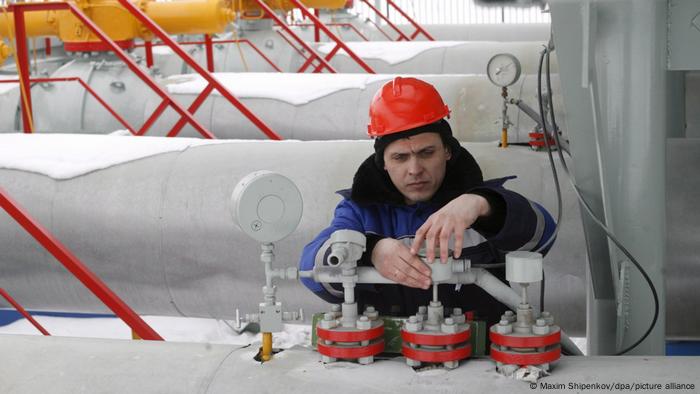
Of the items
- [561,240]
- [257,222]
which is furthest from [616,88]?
[561,240]

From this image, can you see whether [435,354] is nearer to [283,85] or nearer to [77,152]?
[77,152]

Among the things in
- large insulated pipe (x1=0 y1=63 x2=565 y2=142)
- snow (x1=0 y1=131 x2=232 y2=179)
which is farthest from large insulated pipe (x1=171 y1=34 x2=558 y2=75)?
snow (x1=0 y1=131 x2=232 y2=179)

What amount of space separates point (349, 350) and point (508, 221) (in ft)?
1.44

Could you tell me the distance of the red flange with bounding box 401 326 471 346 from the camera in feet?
4.92

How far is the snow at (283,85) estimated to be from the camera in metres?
5.32

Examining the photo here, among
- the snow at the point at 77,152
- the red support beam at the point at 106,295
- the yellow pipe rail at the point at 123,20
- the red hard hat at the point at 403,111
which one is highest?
the yellow pipe rail at the point at 123,20

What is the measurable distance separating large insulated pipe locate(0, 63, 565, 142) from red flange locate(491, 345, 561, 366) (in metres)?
2.73

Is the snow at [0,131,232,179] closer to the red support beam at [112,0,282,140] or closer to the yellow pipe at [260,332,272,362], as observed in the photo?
the red support beam at [112,0,282,140]

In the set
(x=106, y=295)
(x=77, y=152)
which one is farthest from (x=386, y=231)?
(x=77, y=152)

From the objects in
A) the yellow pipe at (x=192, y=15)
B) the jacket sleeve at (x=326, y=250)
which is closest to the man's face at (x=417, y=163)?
the jacket sleeve at (x=326, y=250)

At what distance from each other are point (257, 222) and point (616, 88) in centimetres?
71

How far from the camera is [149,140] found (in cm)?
353

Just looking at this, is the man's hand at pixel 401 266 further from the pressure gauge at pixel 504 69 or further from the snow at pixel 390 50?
the snow at pixel 390 50

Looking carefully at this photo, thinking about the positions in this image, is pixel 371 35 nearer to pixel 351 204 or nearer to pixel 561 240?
pixel 561 240
